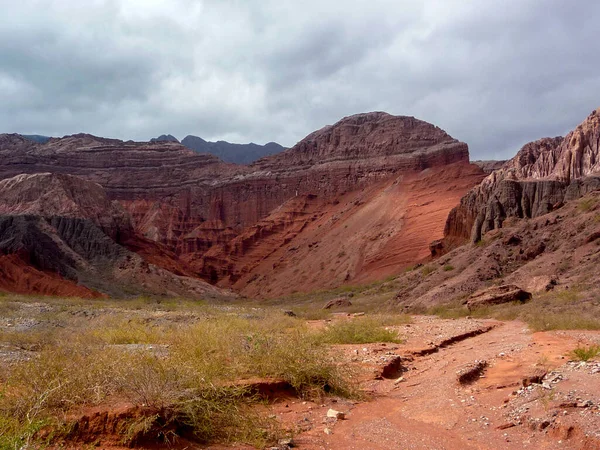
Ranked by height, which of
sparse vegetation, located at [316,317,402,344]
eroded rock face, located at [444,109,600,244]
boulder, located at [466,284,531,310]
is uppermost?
eroded rock face, located at [444,109,600,244]

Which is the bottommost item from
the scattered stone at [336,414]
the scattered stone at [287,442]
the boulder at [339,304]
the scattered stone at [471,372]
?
the boulder at [339,304]

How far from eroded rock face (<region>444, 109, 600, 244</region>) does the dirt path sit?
28.8 m

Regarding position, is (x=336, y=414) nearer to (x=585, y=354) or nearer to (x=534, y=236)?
(x=585, y=354)

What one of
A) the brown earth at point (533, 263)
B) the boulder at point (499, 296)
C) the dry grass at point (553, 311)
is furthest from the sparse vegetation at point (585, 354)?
the boulder at point (499, 296)

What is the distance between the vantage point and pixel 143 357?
7.04m

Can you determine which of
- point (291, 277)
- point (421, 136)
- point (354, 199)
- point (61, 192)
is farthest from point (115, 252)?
point (421, 136)

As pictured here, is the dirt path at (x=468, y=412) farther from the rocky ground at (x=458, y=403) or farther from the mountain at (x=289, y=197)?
the mountain at (x=289, y=197)

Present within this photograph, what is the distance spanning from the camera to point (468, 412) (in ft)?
24.4

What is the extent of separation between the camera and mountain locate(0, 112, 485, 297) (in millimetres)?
63719

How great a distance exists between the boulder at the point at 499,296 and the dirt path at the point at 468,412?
10928mm

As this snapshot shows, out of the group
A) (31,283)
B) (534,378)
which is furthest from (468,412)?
(31,283)

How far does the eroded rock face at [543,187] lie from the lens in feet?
125

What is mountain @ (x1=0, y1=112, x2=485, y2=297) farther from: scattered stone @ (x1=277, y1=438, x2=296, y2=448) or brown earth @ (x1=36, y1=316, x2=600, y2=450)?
scattered stone @ (x1=277, y1=438, x2=296, y2=448)

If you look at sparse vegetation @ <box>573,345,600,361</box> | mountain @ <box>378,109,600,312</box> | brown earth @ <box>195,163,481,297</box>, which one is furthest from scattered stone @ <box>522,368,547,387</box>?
brown earth @ <box>195,163,481,297</box>
